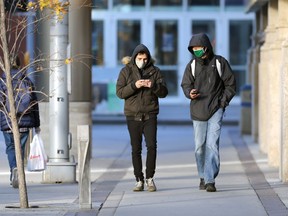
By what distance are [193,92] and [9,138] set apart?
2.69m

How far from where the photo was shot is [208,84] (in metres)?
13.3

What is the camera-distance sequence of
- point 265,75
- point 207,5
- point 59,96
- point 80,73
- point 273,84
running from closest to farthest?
point 59,96, point 273,84, point 80,73, point 265,75, point 207,5

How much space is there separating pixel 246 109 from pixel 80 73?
840 centimetres

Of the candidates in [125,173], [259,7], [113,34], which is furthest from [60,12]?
[113,34]

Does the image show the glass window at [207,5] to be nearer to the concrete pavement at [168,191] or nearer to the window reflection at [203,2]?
the window reflection at [203,2]

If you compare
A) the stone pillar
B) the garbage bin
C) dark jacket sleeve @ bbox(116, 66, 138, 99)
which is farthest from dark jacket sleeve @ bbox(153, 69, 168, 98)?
the garbage bin

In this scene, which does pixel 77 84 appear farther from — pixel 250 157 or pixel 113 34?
pixel 113 34

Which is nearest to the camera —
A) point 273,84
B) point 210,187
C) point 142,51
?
point 210,187

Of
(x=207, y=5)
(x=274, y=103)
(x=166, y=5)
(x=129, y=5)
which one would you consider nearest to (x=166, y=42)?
(x=166, y=5)

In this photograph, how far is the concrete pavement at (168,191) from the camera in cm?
1154

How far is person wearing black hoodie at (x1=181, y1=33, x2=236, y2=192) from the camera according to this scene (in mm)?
13281

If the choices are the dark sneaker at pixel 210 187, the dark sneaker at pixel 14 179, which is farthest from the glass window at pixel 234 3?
the dark sneaker at pixel 210 187

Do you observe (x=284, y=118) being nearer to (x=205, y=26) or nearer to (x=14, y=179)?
(x=14, y=179)

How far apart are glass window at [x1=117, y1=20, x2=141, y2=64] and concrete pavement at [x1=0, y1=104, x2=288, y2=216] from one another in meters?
21.1
